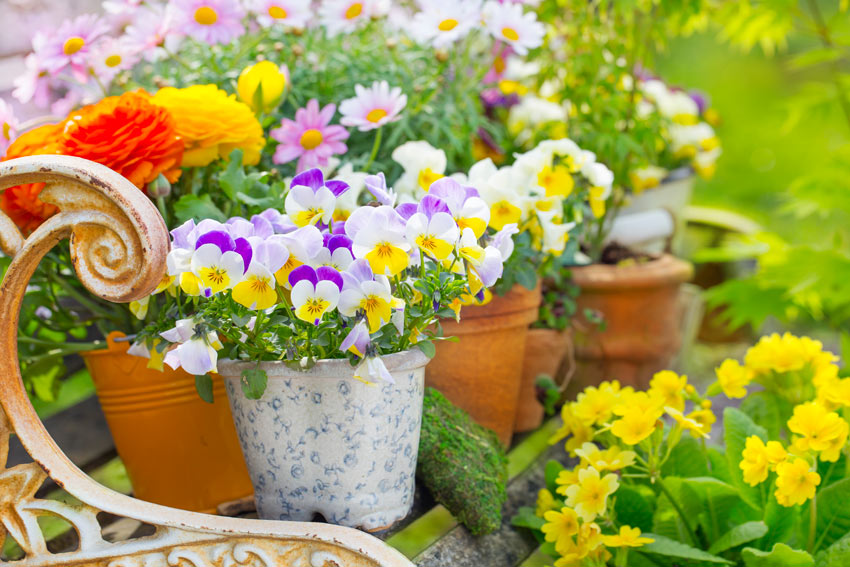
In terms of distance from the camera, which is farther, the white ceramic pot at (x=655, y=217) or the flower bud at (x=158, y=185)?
the white ceramic pot at (x=655, y=217)

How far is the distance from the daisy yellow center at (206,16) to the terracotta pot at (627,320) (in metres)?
0.94

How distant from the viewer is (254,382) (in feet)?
2.93

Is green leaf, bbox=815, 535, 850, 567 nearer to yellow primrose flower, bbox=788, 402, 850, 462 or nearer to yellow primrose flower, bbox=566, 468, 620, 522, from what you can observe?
yellow primrose flower, bbox=788, 402, 850, 462

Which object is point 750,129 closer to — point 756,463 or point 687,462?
point 687,462

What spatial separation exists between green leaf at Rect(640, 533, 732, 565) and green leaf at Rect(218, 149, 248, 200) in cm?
80

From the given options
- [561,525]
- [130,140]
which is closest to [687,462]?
[561,525]

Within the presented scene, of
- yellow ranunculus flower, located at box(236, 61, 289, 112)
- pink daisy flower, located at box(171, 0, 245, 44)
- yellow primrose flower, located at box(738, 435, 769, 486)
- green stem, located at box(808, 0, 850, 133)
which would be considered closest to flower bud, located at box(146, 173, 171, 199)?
yellow ranunculus flower, located at box(236, 61, 289, 112)

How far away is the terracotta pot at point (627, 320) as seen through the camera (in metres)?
1.78

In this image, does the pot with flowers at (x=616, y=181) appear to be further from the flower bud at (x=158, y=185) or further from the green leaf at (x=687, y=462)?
the flower bud at (x=158, y=185)

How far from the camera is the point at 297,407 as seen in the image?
936mm

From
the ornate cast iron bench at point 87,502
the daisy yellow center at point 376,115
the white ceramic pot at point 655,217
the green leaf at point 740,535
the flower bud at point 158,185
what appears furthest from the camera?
the white ceramic pot at point 655,217

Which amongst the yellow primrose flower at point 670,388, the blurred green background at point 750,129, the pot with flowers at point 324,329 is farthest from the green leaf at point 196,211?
the blurred green background at point 750,129

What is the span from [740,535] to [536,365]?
604 mm

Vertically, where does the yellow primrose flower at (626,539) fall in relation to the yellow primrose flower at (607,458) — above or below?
below
